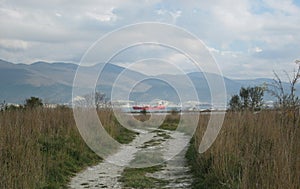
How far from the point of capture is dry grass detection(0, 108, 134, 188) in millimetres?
6339

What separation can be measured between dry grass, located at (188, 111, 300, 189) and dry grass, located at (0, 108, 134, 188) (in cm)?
300

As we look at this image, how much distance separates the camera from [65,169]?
9.06 metres

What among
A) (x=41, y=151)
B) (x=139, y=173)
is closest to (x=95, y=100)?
(x=41, y=151)

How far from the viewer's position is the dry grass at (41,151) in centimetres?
634

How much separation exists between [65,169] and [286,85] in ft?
17.8

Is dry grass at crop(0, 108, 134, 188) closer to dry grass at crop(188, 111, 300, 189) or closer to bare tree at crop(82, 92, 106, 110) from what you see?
bare tree at crop(82, 92, 106, 110)

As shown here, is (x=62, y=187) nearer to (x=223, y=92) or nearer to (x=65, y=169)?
(x=65, y=169)

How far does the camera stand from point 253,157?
19.9 ft

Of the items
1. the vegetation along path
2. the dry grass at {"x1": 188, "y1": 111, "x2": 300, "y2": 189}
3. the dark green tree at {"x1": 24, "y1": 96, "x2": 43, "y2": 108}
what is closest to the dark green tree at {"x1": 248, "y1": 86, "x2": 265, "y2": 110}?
the dry grass at {"x1": 188, "y1": 111, "x2": 300, "y2": 189}

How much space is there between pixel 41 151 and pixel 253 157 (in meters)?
5.32

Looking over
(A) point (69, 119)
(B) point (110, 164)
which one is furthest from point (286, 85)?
(A) point (69, 119)

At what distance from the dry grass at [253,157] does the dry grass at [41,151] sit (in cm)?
300

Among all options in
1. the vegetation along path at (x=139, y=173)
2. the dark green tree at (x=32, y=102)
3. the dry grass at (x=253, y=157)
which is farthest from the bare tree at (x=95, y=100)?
the dry grass at (x=253, y=157)

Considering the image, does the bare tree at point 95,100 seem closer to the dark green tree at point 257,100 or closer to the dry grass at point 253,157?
the dark green tree at point 257,100
